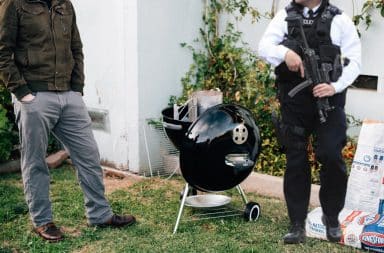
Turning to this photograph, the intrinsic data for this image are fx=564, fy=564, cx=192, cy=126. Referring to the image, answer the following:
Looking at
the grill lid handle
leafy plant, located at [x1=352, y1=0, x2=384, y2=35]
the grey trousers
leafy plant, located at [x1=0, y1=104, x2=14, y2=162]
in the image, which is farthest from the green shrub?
the grey trousers

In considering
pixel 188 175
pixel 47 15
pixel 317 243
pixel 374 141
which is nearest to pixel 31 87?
pixel 47 15

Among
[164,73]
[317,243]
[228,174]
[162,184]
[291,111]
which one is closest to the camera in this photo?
[291,111]

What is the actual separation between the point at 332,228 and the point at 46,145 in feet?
7.65

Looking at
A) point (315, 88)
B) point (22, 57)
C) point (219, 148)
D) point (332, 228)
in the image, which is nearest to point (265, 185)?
point (219, 148)

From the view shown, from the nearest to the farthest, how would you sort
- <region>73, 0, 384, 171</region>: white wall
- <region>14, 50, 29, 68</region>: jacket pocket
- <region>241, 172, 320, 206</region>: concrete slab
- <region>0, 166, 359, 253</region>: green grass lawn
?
<region>14, 50, 29, 68</region>: jacket pocket, <region>0, 166, 359, 253</region>: green grass lawn, <region>241, 172, 320, 206</region>: concrete slab, <region>73, 0, 384, 171</region>: white wall

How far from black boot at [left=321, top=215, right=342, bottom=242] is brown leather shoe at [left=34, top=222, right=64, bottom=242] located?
2124mm

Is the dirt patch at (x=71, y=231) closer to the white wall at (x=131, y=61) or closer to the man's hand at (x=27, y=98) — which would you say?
the man's hand at (x=27, y=98)

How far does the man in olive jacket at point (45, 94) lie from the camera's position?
13.8ft

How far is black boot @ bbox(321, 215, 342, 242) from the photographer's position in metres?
4.31

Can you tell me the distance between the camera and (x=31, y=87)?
4.34m

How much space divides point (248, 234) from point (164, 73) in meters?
2.49

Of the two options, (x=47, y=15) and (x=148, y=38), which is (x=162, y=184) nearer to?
(x=148, y=38)

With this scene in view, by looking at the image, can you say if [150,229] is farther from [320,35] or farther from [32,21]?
[320,35]

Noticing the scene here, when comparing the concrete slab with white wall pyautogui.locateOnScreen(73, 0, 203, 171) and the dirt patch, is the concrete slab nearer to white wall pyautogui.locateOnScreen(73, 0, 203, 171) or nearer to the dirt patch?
white wall pyautogui.locateOnScreen(73, 0, 203, 171)
